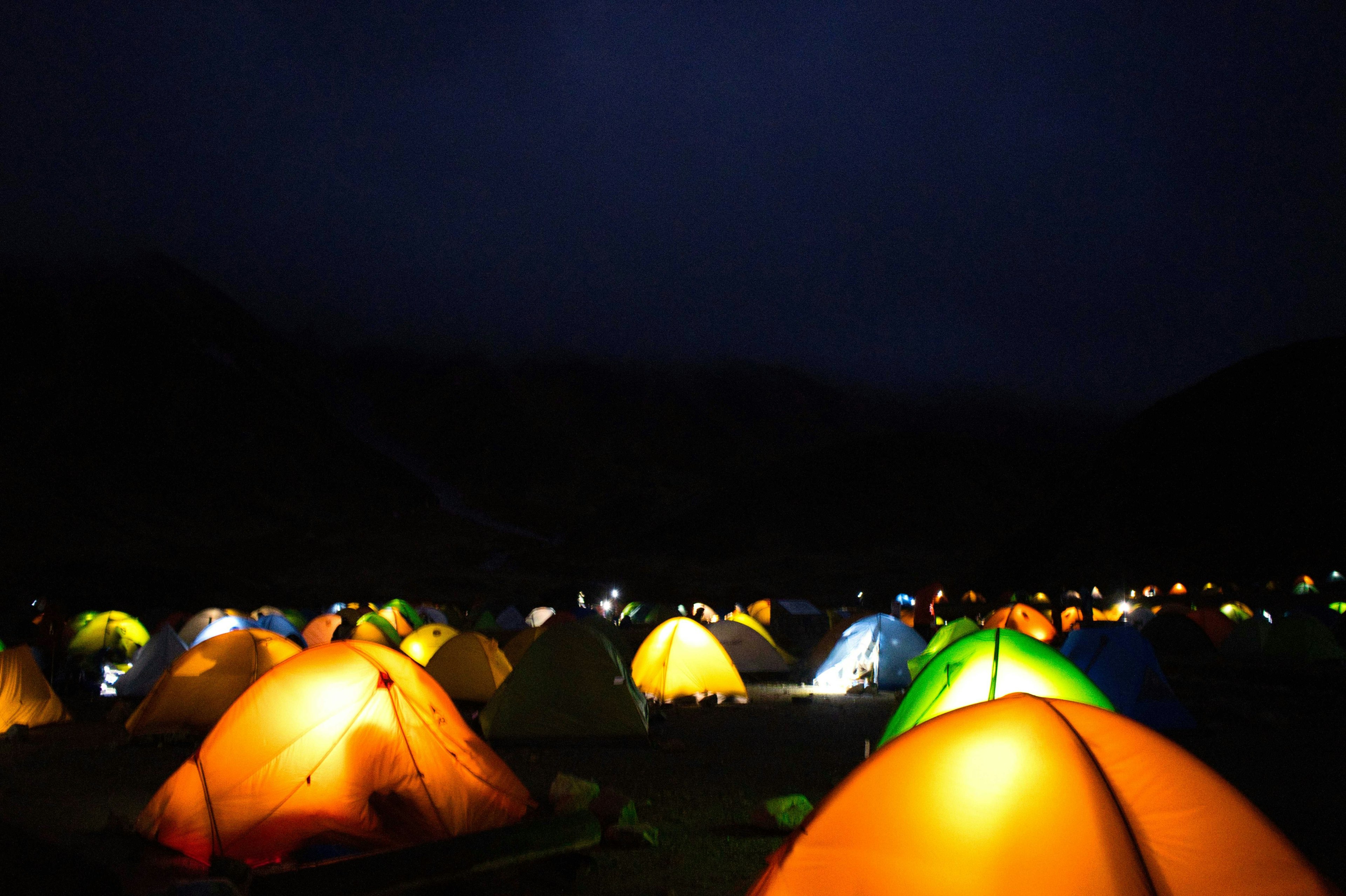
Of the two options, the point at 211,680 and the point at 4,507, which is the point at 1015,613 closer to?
the point at 211,680

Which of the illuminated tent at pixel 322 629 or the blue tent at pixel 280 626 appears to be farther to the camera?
the illuminated tent at pixel 322 629

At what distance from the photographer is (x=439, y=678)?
16297 millimetres

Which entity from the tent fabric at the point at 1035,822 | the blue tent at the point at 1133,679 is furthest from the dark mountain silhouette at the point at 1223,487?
the tent fabric at the point at 1035,822

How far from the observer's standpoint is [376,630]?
22219 mm

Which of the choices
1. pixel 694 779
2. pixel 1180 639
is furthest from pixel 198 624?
pixel 1180 639

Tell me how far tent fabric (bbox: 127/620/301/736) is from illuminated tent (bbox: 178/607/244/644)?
730 cm

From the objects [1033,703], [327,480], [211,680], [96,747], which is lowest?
[96,747]

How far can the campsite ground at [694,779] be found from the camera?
22.1 feet

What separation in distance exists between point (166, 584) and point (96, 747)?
36177mm

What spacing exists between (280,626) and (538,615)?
49.0 ft

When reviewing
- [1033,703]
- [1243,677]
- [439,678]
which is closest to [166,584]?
[439,678]

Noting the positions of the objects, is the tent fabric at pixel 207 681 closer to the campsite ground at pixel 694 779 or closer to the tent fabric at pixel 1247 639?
the campsite ground at pixel 694 779

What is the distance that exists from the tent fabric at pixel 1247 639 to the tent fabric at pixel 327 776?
23621mm

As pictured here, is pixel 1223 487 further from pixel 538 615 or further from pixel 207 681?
pixel 207 681
